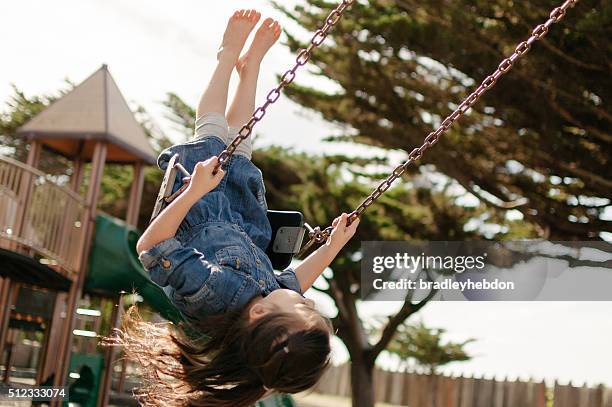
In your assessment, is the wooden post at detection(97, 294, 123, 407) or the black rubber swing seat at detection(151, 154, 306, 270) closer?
the black rubber swing seat at detection(151, 154, 306, 270)

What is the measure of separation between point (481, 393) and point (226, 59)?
9737mm

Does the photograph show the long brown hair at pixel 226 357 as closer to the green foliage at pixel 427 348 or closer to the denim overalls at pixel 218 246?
the denim overalls at pixel 218 246

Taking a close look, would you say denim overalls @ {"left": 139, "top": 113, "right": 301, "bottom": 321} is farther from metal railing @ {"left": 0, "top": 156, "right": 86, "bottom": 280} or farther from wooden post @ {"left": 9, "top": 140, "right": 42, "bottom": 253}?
wooden post @ {"left": 9, "top": 140, "right": 42, "bottom": 253}

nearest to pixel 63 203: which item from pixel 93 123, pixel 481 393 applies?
pixel 93 123

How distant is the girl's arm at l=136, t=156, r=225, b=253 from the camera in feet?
5.98

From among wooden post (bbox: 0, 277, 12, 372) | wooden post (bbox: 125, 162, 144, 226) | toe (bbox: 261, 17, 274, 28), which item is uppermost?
wooden post (bbox: 125, 162, 144, 226)

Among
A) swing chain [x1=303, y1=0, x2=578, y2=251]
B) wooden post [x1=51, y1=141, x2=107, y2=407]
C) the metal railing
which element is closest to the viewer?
swing chain [x1=303, y1=0, x2=578, y2=251]

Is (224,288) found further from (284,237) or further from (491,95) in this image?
(491,95)

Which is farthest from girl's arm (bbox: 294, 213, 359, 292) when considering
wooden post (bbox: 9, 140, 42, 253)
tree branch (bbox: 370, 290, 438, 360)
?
tree branch (bbox: 370, 290, 438, 360)

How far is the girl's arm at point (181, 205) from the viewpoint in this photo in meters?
1.82

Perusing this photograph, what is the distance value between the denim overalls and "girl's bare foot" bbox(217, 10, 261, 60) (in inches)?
7.9

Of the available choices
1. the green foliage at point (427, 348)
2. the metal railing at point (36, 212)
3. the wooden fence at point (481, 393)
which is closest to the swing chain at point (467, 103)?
the metal railing at point (36, 212)

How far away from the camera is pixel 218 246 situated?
203 centimetres

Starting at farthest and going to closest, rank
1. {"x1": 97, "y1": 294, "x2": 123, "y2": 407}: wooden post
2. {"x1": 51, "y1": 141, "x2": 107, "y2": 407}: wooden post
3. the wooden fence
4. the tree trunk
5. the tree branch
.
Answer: the tree trunk → the tree branch → the wooden fence → {"x1": 97, "y1": 294, "x2": 123, "y2": 407}: wooden post → {"x1": 51, "y1": 141, "x2": 107, "y2": 407}: wooden post
